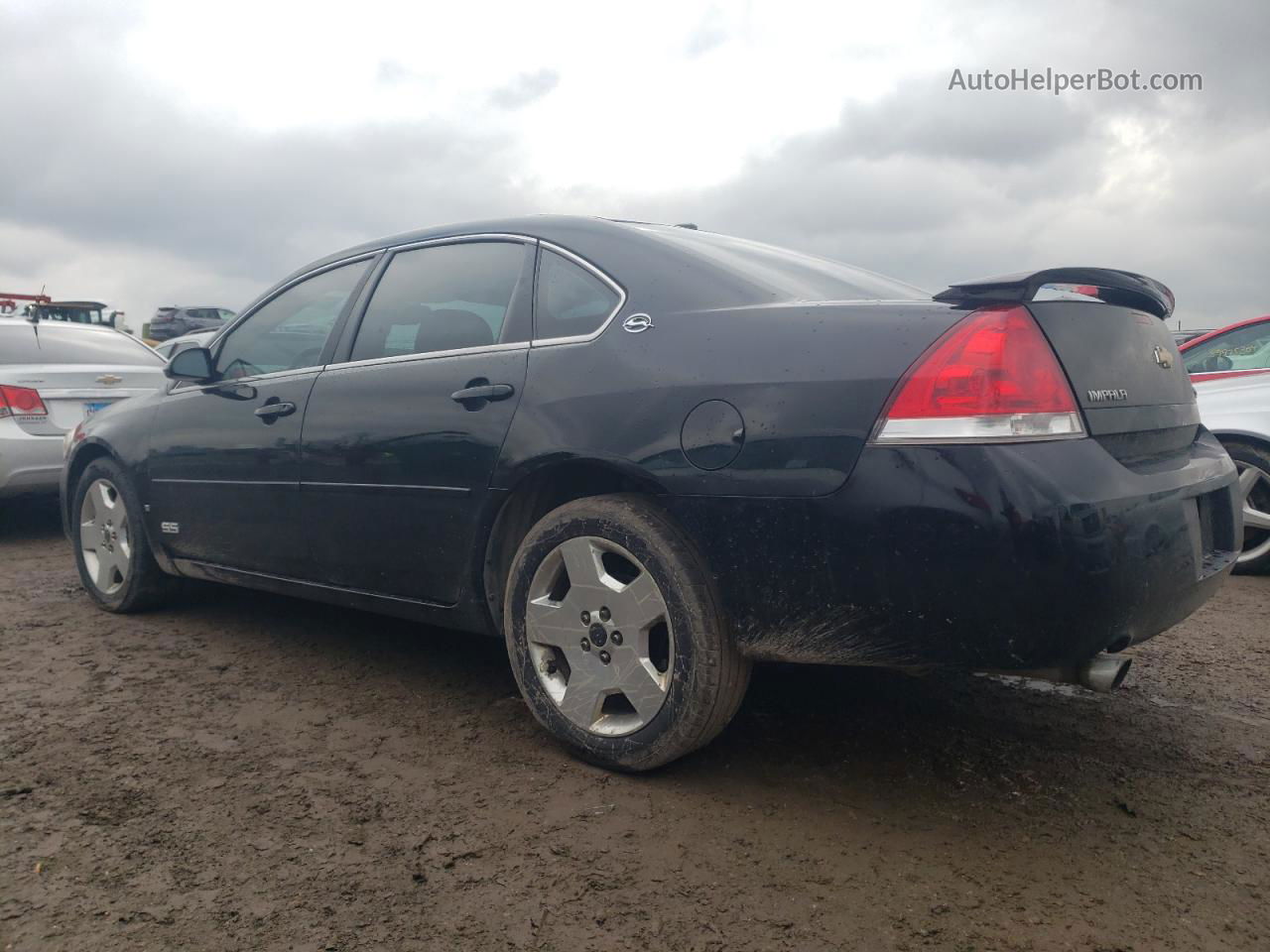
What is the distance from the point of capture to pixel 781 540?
7.89 feet

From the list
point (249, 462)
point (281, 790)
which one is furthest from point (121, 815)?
point (249, 462)

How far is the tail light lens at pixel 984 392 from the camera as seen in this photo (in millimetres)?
2227

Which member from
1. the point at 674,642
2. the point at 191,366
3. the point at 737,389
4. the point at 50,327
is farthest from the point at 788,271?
the point at 50,327

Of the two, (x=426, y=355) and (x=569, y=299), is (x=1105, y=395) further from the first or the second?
(x=426, y=355)

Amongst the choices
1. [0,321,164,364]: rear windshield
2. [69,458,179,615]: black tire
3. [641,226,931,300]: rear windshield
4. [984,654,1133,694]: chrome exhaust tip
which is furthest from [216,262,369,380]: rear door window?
[0,321,164,364]: rear windshield

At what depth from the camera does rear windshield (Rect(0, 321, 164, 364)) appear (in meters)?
6.80

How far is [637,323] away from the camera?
2.77 metres

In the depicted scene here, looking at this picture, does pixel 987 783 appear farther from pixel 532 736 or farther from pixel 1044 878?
pixel 532 736

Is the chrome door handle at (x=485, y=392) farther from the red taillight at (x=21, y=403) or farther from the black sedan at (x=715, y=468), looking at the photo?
the red taillight at (x=21, y=403)

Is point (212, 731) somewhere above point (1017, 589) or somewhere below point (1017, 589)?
below

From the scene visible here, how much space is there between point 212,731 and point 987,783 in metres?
2.20

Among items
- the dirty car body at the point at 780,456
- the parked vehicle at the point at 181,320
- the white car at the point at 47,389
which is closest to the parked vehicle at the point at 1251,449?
the dirty car body at the point at 780,456

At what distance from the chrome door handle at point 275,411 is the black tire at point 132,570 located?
1.04 m

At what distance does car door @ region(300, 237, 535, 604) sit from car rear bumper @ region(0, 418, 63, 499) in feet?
12.7
